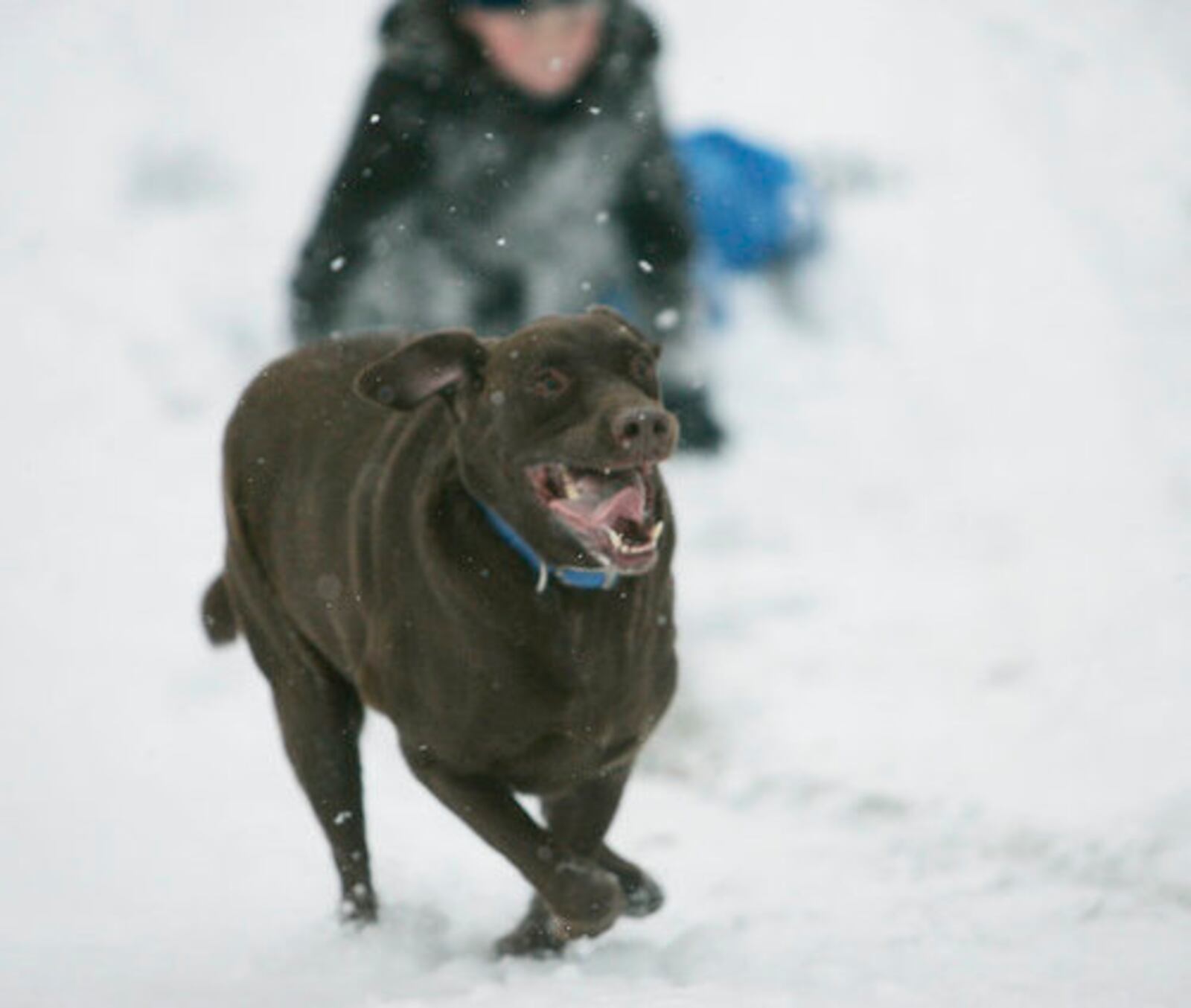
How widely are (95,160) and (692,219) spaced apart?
3324 millimetres

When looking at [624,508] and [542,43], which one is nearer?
[624,508]

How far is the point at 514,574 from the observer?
11.4 ft

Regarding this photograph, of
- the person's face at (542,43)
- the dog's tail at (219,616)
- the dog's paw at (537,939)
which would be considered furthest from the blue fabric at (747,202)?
the dog's paw at (537,939)

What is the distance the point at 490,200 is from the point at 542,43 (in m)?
0.72

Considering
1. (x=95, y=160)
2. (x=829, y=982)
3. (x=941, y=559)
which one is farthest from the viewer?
(x=95, y=160)

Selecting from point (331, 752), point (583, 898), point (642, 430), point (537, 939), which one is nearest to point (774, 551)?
point (331, 752)

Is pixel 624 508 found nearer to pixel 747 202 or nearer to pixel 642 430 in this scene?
pixel 642 430

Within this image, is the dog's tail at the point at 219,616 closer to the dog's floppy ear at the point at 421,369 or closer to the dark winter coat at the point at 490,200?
the dog's floppy ear at the point at 421,369

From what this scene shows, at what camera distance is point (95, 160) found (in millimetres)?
9391

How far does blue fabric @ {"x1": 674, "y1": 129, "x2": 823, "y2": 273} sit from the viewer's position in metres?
8.45

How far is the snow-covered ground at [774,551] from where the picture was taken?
4.24 m

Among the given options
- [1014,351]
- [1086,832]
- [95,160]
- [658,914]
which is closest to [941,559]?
[1014,351]

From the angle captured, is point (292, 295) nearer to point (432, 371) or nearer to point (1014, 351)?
point (1014, 351)

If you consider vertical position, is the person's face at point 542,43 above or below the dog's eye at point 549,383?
above
